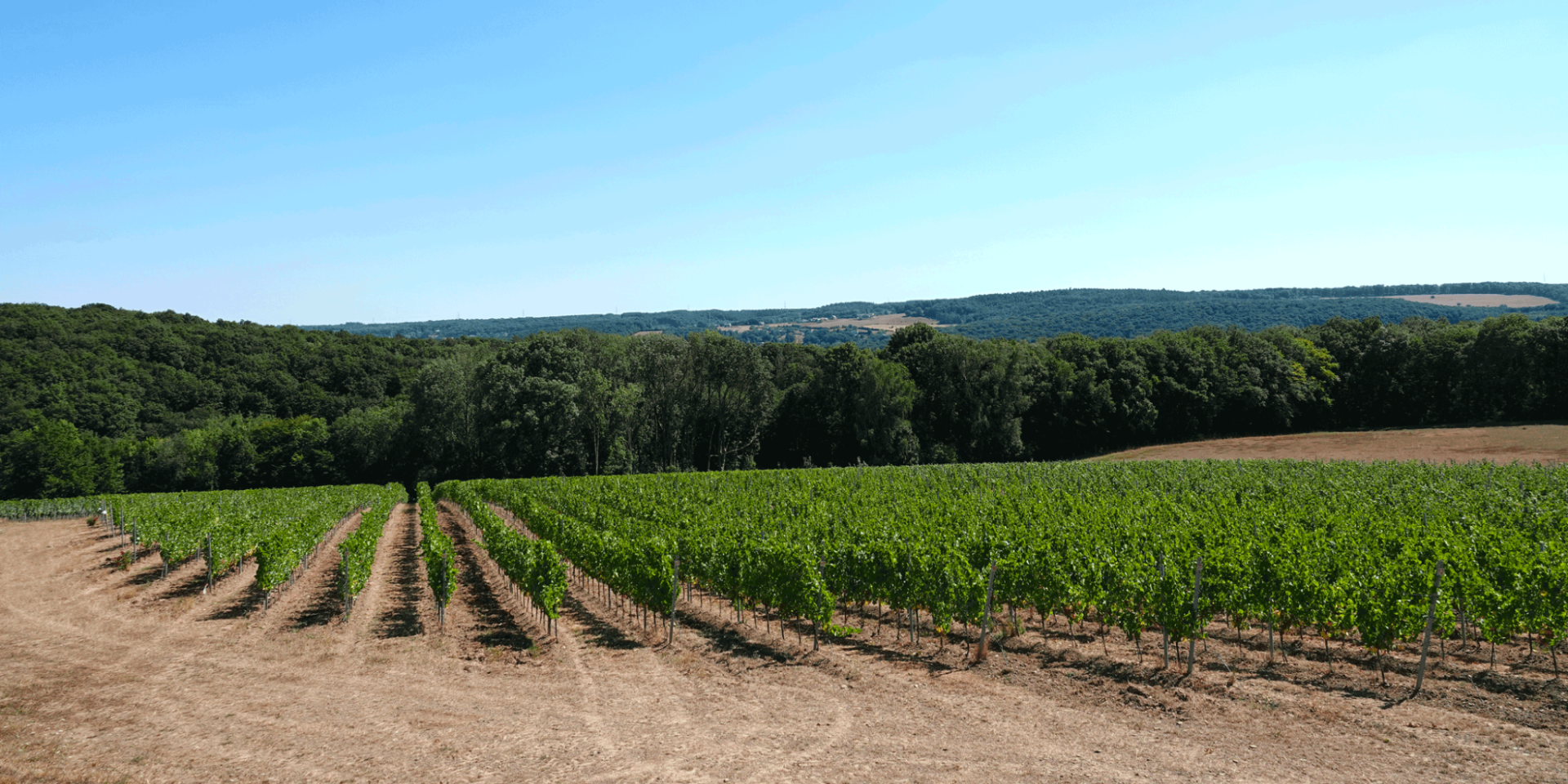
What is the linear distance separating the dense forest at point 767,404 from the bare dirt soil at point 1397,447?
211 inches

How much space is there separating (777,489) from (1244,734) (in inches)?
1125

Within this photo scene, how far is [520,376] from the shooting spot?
5853cm

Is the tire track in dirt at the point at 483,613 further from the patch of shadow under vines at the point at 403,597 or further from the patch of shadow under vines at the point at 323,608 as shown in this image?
the patch of shadow under vines at the point at 323,608

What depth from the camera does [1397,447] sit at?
56812mm

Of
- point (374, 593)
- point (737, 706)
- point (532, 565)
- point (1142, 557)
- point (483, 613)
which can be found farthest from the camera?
point (374, 593)

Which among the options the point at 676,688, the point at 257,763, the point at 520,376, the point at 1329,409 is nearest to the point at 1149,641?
the point at 676,688

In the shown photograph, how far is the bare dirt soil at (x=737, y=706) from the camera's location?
30.3 ft

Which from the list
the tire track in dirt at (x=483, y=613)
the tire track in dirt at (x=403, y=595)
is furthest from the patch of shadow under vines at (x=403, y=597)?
the tire track in dirt at (x=483, y=613)

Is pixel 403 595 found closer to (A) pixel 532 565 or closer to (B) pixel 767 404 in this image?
(A) pixel 532 565

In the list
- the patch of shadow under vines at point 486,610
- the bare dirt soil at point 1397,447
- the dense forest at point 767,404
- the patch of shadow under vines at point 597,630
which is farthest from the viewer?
the dense forest at point 767,404

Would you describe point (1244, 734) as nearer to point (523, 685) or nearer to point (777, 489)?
point (523, 685)

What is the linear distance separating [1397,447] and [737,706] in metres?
64.9

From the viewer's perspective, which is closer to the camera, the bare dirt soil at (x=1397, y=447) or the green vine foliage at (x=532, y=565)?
the green vine foliage at (x=532, y=565)

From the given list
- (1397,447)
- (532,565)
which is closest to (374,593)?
(532,565)
